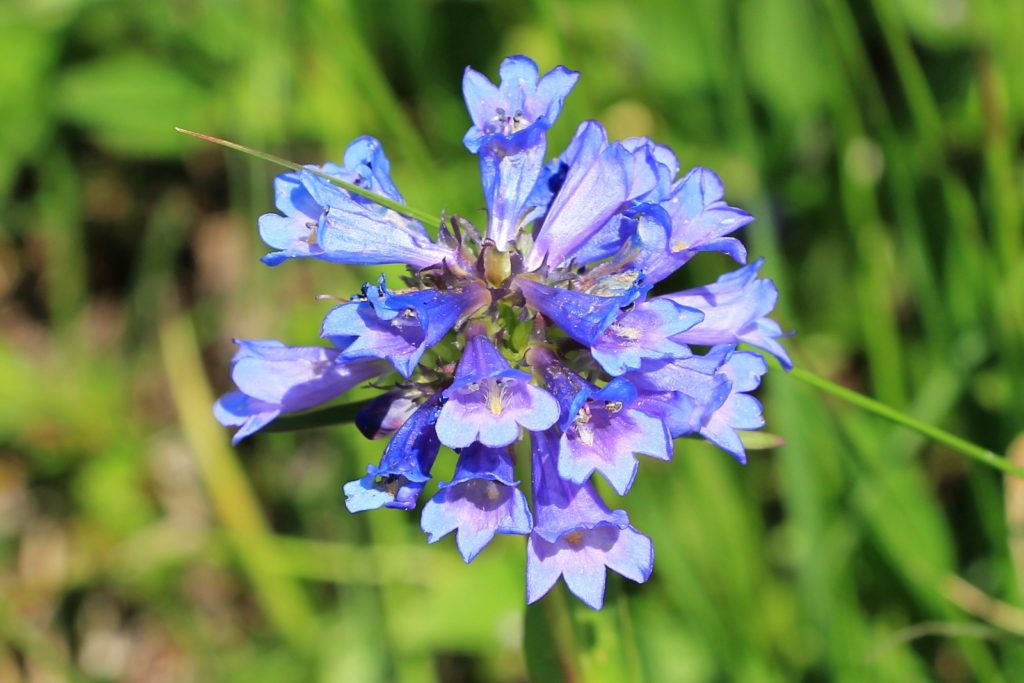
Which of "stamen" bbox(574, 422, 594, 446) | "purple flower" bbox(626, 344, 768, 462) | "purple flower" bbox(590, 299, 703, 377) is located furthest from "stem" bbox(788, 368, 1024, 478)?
"stamen" bbox(574, 422, 594, 446)

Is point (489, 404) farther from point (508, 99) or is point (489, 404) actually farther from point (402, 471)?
point (508, 99)

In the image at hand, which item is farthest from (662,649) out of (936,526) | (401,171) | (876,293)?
(401,171)

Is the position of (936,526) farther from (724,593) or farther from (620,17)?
(620,17)

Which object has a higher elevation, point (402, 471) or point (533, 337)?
point (533, 337)

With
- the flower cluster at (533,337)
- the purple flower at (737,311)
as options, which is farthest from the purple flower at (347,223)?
the purple flower at (737,311)

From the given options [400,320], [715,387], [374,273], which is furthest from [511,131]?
[374,273]

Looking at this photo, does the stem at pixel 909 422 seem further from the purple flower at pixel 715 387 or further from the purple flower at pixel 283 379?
the purple flower at pixel 283 379
